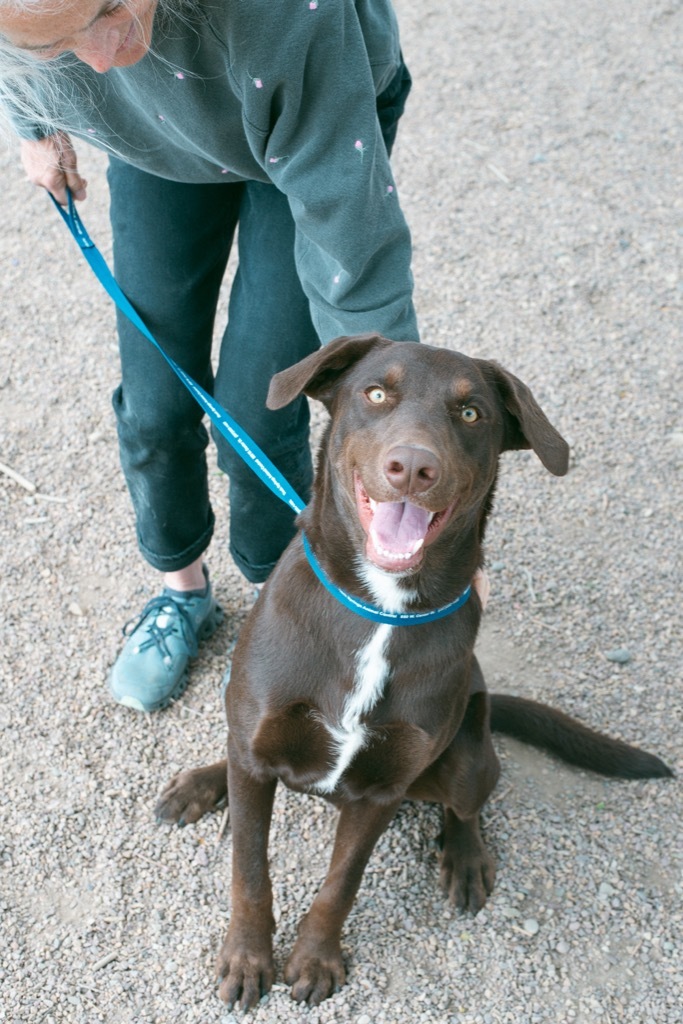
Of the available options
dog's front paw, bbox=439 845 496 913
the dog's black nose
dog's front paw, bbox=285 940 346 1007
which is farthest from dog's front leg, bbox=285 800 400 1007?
the dog's black nose

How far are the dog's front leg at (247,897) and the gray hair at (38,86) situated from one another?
1.52 meters

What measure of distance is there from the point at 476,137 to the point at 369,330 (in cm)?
391

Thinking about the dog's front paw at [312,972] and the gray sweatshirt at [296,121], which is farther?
the dog's front paw at [312,972]

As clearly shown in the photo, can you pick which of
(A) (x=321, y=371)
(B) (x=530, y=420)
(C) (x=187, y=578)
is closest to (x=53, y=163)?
(A) (x=321, y=371)

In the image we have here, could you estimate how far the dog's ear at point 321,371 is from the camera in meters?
2.15

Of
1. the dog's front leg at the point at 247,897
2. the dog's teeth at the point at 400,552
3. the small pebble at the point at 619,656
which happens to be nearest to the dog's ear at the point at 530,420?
the dog's teeth at the point at 400,552

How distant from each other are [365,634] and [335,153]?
1.03 metres

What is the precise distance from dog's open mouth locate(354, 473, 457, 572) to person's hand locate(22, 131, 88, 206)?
126 cm

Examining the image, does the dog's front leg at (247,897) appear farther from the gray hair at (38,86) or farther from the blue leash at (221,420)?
the gray hair at (38,86)

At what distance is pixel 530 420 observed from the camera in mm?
2160

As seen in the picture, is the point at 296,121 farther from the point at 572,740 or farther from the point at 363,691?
the point at 572,740

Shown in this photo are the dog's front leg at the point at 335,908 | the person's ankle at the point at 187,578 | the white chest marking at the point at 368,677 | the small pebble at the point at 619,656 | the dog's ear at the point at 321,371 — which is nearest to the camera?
the dog's ear at the point at 321,371

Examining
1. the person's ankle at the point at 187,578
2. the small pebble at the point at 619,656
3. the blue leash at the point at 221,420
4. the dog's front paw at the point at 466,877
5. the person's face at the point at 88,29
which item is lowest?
the small pebble at the point at 619,656

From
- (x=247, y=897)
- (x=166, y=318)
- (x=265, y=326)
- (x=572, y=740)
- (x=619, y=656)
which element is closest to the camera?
(x=247, y=897)
